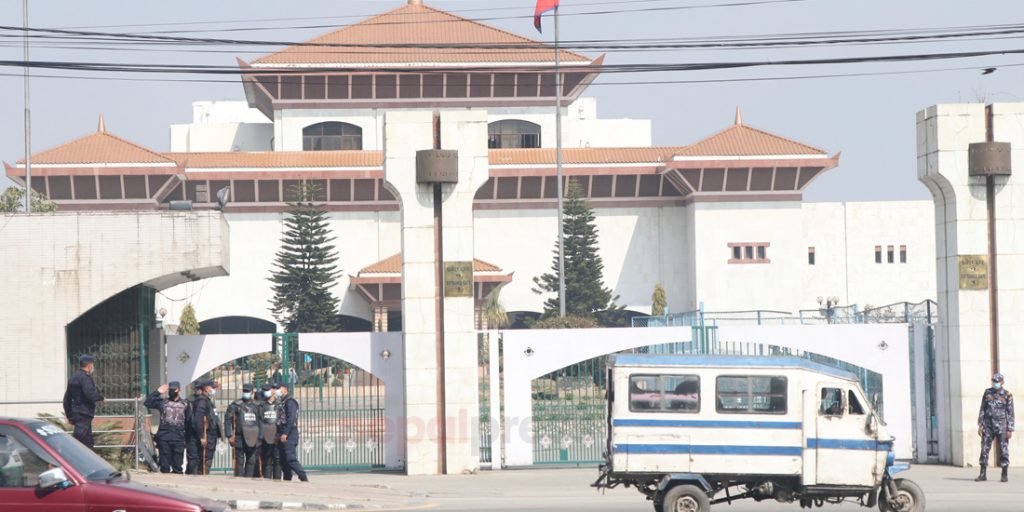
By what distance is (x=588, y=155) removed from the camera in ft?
223

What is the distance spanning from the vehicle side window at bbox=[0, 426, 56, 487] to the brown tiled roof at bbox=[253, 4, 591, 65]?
57.6m

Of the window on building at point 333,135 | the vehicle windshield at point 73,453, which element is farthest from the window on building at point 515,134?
the vehicle windshield at point 73,453

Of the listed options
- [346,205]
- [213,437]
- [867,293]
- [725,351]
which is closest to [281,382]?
[213,437]

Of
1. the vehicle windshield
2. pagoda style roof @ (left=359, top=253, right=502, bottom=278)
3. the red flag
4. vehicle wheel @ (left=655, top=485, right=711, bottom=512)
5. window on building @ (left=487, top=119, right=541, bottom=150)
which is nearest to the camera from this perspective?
the vehicle windshield

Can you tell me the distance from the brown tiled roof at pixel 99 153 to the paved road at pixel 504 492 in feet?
150

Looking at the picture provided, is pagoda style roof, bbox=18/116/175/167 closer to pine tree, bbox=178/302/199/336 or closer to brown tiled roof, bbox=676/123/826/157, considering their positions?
pine tree, bbox=178/302/199/336

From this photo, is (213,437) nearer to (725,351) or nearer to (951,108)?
(725,351)

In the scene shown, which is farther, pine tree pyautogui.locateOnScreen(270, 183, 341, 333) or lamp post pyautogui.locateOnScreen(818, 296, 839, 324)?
pine tree pyautogui.locateOnScreen(270, 183, 341, 333)

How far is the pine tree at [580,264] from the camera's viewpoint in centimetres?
6712

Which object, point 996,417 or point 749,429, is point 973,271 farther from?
point 749,429

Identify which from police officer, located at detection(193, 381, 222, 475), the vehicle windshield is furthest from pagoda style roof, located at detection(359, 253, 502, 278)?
the vehicle windshield

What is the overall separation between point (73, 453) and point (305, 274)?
5581 centimetres

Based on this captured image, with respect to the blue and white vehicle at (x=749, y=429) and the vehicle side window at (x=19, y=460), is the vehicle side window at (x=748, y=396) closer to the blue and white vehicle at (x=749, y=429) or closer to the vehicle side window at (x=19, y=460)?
the blue and white vehicle at (x=749, y=429)

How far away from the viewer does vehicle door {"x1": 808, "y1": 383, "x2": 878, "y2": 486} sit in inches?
611
